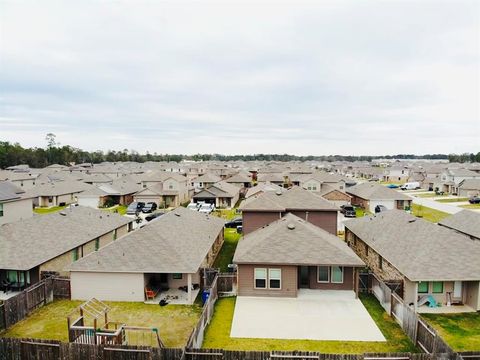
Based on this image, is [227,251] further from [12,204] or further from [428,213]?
[428,213]

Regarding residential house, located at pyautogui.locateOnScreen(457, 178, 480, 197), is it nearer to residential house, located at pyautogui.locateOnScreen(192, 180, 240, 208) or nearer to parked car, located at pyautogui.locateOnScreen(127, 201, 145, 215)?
residential house, located at pyautogui.locateOnScreen(192, 180, 240, 208)

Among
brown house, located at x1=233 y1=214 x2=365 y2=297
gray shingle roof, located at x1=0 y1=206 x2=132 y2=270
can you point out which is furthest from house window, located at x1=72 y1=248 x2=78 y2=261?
brown house, located at x1=233 y1=214 x2=365 y2=297

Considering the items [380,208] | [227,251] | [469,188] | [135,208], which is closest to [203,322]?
[227,251]

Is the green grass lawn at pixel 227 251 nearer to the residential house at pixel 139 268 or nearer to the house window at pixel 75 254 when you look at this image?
the residential house at pixel 139 268

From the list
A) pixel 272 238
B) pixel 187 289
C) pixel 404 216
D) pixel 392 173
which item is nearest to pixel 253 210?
pixel 272 238

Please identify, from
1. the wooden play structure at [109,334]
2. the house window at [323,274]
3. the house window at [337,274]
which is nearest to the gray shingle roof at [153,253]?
the wooden play structure at [109,334]
